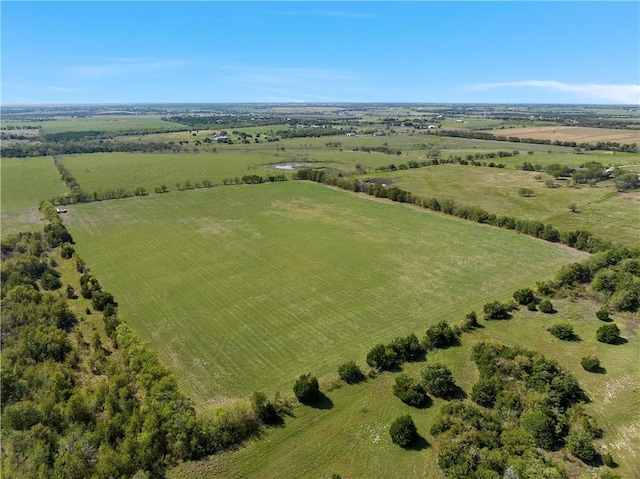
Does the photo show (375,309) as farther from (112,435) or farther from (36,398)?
(36,398)

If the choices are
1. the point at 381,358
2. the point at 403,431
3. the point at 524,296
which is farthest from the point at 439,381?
the point at 524,296

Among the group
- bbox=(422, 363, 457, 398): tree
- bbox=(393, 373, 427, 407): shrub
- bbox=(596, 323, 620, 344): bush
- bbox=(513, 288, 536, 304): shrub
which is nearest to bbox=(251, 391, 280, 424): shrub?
bbox=(393, 373, 427, 407): shrub

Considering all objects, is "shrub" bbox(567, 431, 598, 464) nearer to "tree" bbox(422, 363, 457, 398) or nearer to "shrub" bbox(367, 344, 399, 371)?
"tree" bbox(422, 363, 457, 398)

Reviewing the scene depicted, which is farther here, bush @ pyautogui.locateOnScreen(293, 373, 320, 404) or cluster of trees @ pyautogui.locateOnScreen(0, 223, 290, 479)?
bush @ pyautogui.locateOnScreen(293, 373, 320, 404)

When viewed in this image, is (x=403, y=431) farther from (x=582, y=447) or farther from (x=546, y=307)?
(x=546, y=307)

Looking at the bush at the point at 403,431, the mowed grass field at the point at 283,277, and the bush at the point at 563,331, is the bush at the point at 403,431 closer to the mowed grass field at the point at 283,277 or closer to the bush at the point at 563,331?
the mowed grass field at the point at 283,277
